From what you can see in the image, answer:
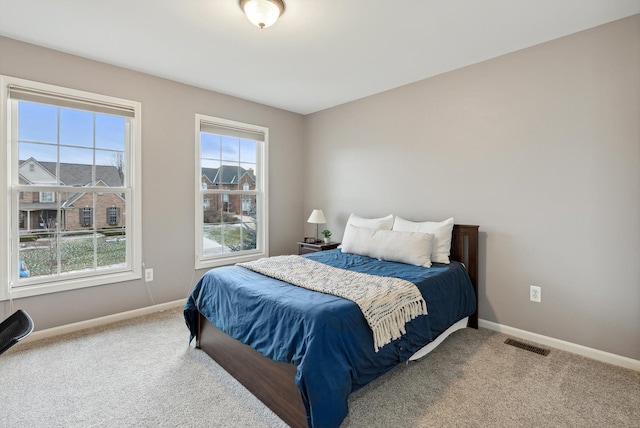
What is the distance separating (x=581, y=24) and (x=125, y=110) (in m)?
3.95

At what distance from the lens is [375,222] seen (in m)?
3.50

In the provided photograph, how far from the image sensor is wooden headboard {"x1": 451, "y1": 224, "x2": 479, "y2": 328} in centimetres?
291

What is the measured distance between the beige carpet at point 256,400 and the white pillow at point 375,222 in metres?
1.33

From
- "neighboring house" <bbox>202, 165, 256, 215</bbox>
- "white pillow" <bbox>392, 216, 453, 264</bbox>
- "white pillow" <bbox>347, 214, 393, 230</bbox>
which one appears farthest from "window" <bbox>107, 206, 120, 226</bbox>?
"white pillow" <bbox>392, 216, 453, 264</bbox>

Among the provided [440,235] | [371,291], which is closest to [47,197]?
[371,291]

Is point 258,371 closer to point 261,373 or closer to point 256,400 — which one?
point 261,373

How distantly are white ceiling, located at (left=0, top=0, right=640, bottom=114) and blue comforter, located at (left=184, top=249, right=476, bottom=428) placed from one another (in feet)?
6.15

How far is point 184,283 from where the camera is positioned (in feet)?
11.6

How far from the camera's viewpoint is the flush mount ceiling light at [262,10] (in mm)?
1978

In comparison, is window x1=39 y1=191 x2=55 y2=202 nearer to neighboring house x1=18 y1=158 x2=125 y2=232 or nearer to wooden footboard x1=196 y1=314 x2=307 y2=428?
neighboring house x1=18 y1=158 x2=125 y2=232

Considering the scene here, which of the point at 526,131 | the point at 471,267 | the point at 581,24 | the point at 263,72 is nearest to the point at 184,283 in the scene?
the point at 263,72

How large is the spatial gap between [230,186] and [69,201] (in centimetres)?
164

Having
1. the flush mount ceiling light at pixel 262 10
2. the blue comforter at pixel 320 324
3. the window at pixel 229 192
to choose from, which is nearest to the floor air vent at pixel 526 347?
the blue comforter at pixel 320 324

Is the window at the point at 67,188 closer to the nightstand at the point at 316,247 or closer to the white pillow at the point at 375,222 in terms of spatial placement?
the nightstand at the point at 316,247
